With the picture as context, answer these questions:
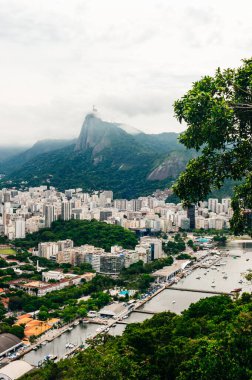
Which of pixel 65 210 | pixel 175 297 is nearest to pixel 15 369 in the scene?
pixel 175 297

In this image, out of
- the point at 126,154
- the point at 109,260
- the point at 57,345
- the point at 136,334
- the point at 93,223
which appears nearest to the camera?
the point at 136,334

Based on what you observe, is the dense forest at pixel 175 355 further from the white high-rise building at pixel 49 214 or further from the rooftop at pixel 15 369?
the white high-rise building at pixel 49 214

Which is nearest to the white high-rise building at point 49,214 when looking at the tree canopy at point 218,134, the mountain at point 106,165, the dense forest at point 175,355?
the mountain at point 106,165

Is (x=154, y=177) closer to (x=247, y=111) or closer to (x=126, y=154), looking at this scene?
(x=126, y=154)

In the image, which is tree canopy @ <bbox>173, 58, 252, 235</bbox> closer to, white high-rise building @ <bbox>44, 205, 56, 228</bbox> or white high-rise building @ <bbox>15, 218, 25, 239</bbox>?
white high-rise building @ <bbox>15, 218, 25, 239</bbox>

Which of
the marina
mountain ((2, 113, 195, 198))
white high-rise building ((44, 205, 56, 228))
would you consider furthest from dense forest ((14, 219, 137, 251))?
mountain ((2, 113, 195, 198))

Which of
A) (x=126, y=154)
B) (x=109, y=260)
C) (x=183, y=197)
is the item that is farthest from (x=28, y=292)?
(x=126, y=154)

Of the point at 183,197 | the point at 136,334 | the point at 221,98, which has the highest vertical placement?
the point at 221,98

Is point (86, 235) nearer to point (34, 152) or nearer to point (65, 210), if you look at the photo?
point (65, 210)

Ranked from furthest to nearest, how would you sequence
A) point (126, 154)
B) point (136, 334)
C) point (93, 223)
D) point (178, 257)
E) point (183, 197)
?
point (126, 154)
point (93, 223)
point (178, 257)
point (136, 334)
point (183, 197)
